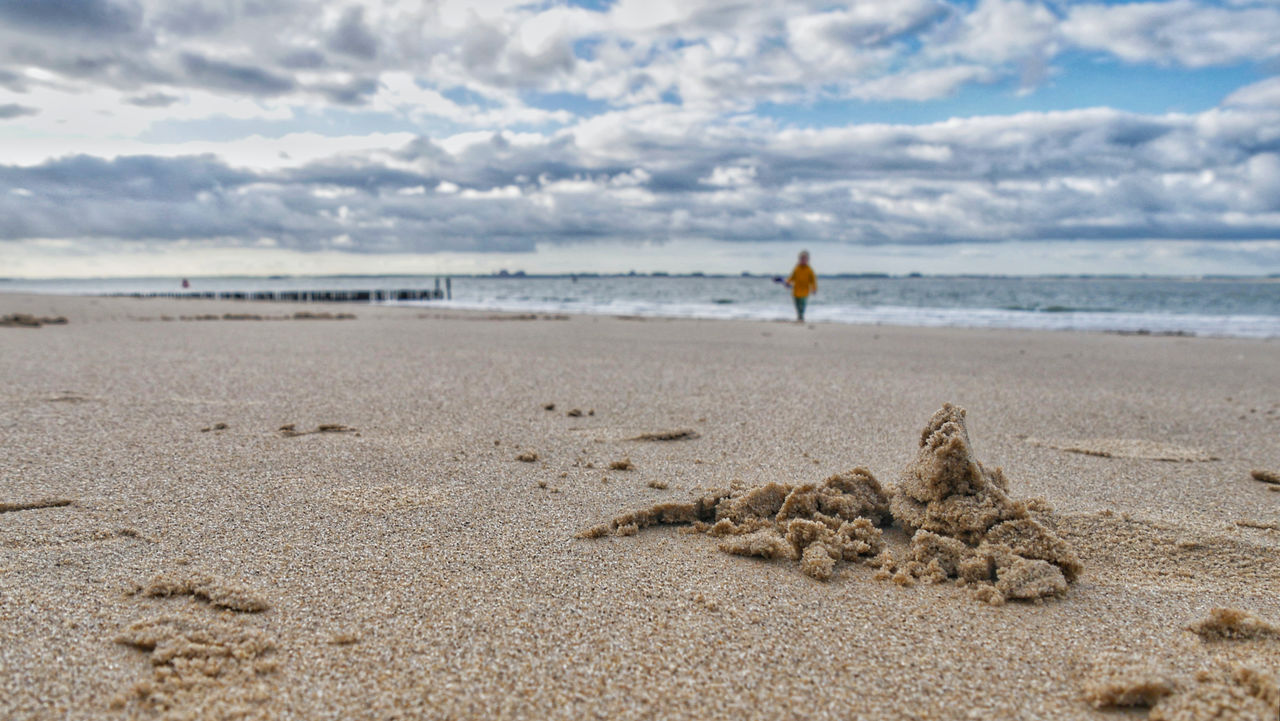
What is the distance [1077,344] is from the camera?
9.98 metres

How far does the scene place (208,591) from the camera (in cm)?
176

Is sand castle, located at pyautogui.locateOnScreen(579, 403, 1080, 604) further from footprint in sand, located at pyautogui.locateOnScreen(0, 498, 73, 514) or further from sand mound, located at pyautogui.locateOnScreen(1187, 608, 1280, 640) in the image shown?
Result: footprint in sand, located at pyautogui.locateOnScreen(0, 498, 73, 514)

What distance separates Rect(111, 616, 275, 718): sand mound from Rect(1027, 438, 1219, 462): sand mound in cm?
344

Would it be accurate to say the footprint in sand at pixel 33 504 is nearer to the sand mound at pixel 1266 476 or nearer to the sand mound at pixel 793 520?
the sand mound at pixel 793 520

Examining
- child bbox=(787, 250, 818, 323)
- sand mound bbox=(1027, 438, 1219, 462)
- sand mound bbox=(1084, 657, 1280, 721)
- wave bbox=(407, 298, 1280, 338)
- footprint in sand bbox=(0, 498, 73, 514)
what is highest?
child bbox=(787, 250, 818, 323)

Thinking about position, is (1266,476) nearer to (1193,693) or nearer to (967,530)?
(967,530)

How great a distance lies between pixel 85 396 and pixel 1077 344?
10487 millimetres

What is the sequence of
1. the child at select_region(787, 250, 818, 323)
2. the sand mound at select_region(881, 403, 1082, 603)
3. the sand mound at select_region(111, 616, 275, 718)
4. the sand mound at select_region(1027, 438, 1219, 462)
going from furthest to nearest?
the child at select_region(787, 250, 818, 323), the sand mound at select_region(1027, 438, 1219, 462), the sand mound at select_region(881, 403, 1082, 603), the sand mound at select_region(111, 616, 275, 718)

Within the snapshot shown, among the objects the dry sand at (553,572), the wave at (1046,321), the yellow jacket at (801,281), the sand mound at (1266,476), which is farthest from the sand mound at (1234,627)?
the yellow jacket at (801,281)

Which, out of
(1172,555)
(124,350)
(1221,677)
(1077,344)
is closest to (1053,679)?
(1221,677)

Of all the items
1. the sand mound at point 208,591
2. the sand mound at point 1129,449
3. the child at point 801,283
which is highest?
the child at point 801,283

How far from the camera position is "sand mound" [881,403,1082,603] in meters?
1.91


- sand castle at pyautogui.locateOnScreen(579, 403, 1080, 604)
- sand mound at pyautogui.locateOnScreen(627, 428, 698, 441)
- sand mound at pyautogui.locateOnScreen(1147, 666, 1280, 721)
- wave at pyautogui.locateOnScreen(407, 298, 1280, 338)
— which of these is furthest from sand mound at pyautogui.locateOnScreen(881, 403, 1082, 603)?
wave at pyautogui.locateOnScreen(407, 298, 1280, 338)

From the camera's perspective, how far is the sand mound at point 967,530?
75.1 inches
